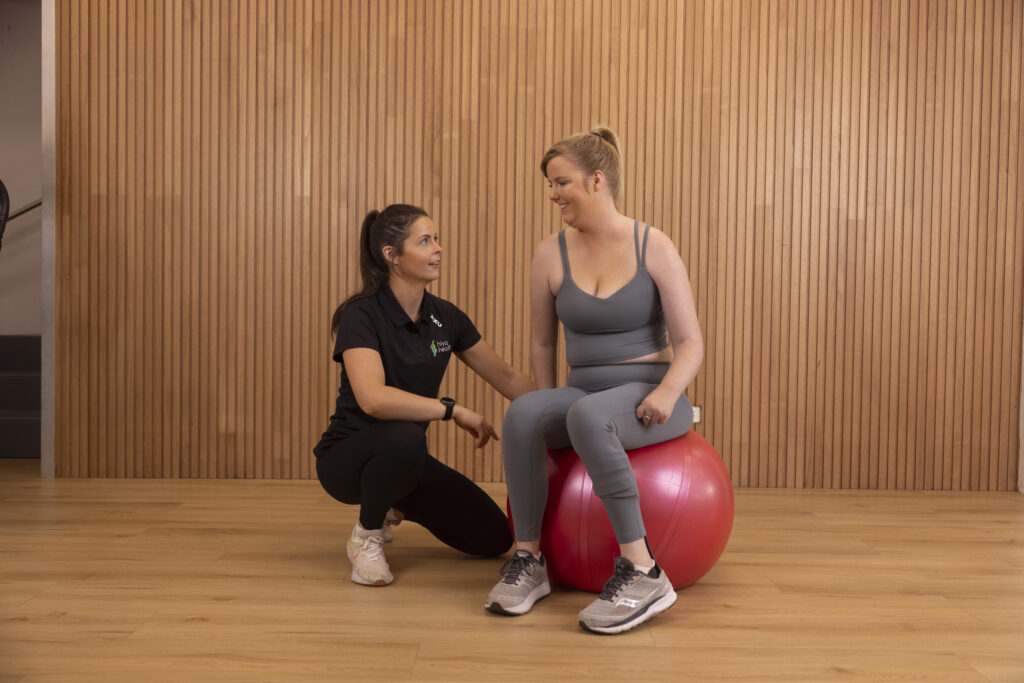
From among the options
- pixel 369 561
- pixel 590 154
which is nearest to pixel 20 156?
pixel 369 561

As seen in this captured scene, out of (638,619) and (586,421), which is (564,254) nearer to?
(586,421)

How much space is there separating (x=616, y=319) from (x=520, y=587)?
712 millimetres

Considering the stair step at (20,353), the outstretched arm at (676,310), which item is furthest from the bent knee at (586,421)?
the stair step at (20,353)

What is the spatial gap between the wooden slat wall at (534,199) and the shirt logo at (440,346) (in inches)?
52.0

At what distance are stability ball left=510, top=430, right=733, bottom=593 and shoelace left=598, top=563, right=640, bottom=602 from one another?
0.13 metres

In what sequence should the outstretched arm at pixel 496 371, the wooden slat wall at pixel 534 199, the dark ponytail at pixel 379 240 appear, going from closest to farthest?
the dark ponytail at pixel 379 240
the outstretched arm at pixel 496 371
the wooden slat wall at pixel 534 199

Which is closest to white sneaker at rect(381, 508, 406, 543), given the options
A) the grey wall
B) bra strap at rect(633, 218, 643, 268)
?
bra strap at rect(633, 218, 643, 268)

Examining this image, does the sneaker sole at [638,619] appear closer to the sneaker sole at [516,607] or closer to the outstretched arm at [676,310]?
the sneaker sole at [516,607]

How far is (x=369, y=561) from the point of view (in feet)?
7.92

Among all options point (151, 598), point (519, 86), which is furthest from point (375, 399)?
point (519, 86)

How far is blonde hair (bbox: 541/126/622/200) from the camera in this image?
2314mm

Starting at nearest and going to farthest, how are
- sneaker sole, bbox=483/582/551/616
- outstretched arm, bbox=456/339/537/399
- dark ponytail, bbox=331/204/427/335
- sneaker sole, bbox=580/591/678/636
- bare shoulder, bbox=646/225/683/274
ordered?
1. sneaker sole, bbox=580/591/678/636
2. sneaker sole, bbox=483/582/551/616
3. bare shoulder, bbox=646/225/683/274
4. dark ponytail, bbox=331/204/427/335
5. outstretched arm, bbox=456/339/537/399

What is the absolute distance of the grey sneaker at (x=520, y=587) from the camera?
2143 millimetres

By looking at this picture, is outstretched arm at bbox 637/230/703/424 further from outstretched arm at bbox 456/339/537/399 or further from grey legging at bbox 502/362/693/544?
outstretched arm at bbox 456/339/537/399
